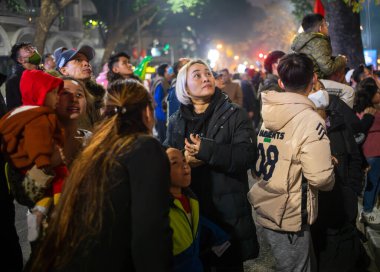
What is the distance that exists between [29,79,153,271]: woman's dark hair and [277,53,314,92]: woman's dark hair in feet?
5.07

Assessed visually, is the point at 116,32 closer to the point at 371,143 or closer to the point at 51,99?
the point at 371,143

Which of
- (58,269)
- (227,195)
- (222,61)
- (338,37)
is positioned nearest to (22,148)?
(58,269)

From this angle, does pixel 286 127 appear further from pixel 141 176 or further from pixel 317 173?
pixel 141 176

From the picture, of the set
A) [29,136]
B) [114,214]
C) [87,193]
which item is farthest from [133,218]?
[29,136]

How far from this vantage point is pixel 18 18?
26.1 metres

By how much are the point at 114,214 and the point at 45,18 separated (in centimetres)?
1753

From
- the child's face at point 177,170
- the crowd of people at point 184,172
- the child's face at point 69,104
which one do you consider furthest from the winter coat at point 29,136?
the child's face at point 177,170

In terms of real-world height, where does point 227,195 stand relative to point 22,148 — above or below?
below

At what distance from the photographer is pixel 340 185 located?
161 inches

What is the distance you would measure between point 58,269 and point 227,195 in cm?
174

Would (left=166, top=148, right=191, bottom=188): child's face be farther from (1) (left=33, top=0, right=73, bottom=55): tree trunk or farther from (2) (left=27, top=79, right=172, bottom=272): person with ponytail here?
(1) (left=33, top=0, right=73, bottom=55): tree trunk

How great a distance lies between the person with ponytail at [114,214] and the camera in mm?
2193

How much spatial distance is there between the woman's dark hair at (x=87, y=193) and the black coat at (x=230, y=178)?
126 centimetres

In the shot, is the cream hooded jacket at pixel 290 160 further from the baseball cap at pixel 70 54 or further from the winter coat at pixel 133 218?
the baseball cap at pixel 70 54
